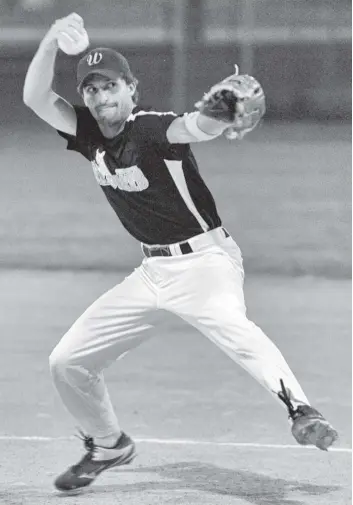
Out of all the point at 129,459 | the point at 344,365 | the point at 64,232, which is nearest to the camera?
the point at 129,459

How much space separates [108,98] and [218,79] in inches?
596

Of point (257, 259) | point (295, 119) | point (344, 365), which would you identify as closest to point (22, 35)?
point (295, 119)

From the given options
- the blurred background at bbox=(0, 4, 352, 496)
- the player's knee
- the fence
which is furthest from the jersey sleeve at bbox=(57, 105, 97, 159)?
the fence

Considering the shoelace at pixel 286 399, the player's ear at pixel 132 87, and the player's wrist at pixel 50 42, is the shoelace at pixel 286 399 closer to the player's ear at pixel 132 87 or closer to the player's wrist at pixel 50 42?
the player's ear at pixel 132 87

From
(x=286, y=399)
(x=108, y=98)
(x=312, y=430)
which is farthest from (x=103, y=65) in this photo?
(x=312, y=430)

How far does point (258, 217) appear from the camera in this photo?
536 inches

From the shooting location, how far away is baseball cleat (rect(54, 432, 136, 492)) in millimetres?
4871

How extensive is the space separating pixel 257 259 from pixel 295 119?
996 centimetres

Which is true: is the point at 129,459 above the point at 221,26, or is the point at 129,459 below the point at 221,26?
below

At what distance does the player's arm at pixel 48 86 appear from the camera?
436cm

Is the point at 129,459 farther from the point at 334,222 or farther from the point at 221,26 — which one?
the point at 221,26

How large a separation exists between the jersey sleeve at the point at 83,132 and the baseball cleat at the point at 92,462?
1.22 metres

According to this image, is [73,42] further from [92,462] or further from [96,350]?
[92,462]

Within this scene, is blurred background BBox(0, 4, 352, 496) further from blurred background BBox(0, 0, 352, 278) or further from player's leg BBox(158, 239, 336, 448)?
player's leg BBox(158, 239, 336, 448)
